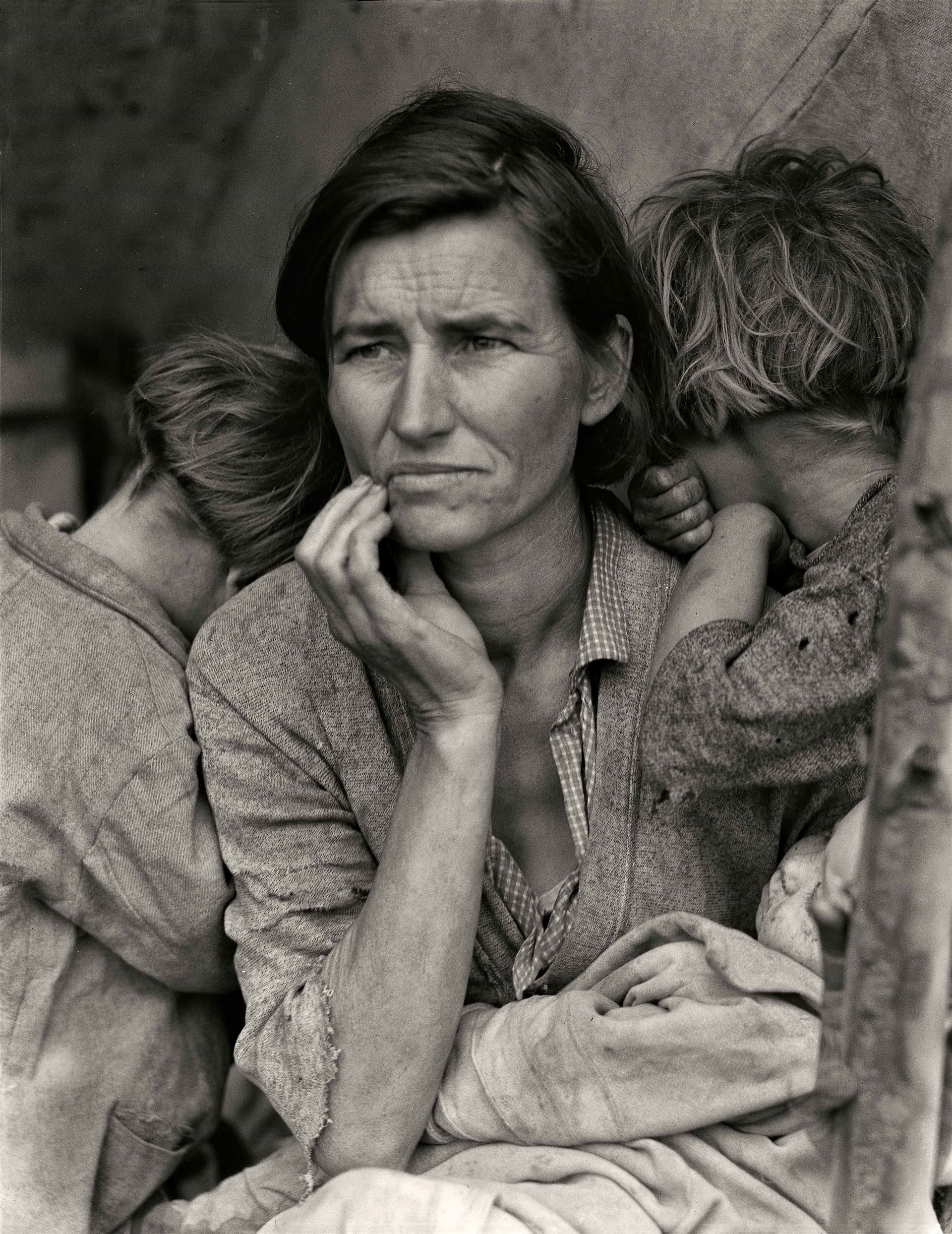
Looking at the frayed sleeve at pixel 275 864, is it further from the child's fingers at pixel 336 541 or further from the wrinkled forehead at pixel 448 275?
the wrinkled forehead at pixel 448 275

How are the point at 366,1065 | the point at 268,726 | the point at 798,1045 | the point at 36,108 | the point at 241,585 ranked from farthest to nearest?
the point at 36,108
the point at 241,585
the point at 268,726
the point at 366,1065
the point at 798,1045

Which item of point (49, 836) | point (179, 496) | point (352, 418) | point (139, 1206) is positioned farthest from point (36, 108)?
point (139, 1206)

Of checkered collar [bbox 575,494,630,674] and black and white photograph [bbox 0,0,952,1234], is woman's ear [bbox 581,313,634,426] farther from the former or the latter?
checkered collar [bbox 575,494,630,674]

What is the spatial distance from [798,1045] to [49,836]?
116 cm

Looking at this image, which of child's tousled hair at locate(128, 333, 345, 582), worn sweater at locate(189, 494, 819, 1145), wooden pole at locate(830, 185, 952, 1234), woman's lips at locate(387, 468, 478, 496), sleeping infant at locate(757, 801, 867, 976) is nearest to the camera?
wooden pole at locate(830, 185, 952, 1234)

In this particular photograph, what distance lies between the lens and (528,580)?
7.06ft

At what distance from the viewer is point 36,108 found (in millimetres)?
2941

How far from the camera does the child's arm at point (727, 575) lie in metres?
2.03

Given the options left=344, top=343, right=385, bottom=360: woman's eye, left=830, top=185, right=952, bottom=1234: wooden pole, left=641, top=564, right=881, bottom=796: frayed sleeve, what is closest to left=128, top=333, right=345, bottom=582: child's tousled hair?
left=344, top=343, right=385, bottom=360: woman's eye

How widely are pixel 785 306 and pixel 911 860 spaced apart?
1.24 metres

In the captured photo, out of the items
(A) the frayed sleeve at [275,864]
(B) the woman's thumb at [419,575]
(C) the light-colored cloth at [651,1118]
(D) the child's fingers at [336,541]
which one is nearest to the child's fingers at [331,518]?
(D) the child's fingers at [336,541]

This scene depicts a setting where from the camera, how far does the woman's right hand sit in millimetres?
1863

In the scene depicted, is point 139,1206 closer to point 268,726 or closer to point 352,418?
point 268,726

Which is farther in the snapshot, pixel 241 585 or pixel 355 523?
pixel 241 585
